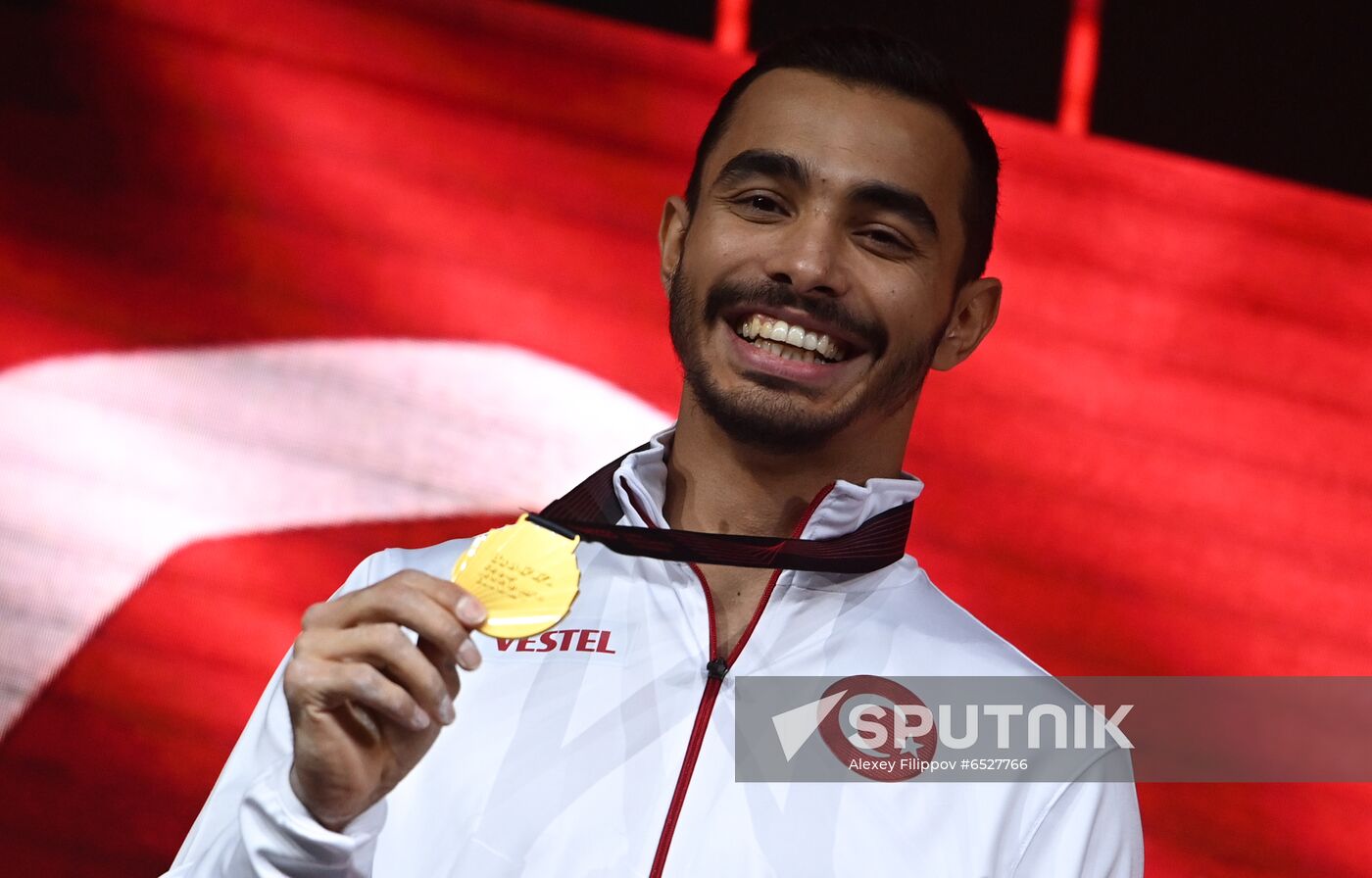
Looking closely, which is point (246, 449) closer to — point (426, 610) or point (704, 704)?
point (704, 704)

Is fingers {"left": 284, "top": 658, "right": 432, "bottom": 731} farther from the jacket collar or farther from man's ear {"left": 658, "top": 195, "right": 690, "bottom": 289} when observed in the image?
man's ear {"left": 658, "top": 195, "right": 690, "bottom": 289}

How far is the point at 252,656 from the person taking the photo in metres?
2.53

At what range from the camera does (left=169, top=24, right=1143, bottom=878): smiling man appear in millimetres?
1508

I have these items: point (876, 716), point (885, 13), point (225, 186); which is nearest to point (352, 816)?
point (876, 716)

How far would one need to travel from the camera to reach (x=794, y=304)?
1660 millimetres

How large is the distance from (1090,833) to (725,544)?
52 centimetres

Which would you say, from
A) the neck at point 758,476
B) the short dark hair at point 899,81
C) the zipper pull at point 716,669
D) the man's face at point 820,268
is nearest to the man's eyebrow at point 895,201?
the man's face at point 820,268

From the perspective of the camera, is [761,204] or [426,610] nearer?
[426,610]

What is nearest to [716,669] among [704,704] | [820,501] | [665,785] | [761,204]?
[704,704]

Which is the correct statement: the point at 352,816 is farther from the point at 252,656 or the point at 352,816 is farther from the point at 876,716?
the point at 252,656

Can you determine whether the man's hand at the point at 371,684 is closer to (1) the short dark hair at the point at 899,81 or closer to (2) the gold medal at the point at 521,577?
(2) the gold medal at the point at 521,577

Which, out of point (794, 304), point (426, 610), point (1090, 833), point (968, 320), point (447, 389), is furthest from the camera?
point (447, 389)

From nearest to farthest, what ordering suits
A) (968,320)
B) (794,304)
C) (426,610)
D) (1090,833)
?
(426,610), (1090,833), (794,304), (968,320)

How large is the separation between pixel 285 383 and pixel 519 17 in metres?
0.83
